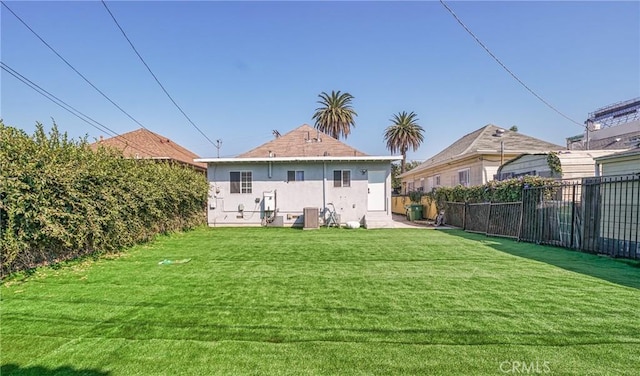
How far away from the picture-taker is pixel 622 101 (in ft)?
80.7

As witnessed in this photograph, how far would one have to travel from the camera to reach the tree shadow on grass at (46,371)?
240 cm

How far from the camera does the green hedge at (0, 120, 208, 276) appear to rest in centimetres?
509

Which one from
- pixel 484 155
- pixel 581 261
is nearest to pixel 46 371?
pixel 581 261

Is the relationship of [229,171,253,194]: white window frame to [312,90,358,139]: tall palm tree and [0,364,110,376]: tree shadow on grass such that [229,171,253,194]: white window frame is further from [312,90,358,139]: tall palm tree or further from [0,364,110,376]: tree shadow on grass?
[312,90,358,139]: tall palm tree

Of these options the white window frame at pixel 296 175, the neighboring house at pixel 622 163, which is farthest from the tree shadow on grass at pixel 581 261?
the white window frame at pixel 296 175

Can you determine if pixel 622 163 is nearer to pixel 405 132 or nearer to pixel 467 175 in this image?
pixel 467 175

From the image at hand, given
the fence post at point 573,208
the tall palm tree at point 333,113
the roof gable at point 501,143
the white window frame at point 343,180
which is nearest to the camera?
the fence post at point 573,208

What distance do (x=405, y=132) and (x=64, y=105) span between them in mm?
26100

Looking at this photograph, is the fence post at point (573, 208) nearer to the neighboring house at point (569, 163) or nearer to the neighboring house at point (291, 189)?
the neighboring house at point (569, 163)

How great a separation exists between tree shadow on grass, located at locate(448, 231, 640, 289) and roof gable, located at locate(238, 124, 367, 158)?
8.75 m

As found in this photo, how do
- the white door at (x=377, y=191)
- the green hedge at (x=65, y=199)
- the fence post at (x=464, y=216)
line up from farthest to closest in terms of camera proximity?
the white door at (x=377, y=191) → the fence post at (x=464, y=216) → the green hedge at (x=65, y=199)
